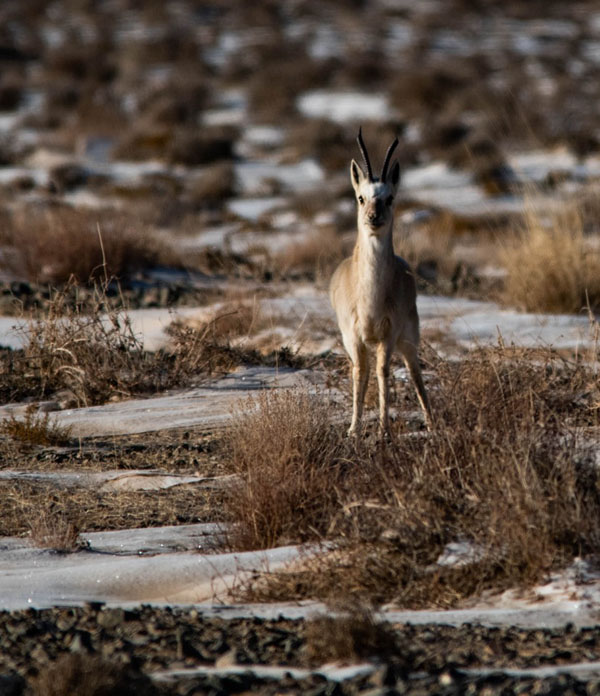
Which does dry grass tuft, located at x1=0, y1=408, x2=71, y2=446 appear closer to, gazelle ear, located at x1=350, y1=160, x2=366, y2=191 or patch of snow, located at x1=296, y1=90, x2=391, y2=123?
gazelle ear, located at x1=350, y1=160, x2=366, y2=191

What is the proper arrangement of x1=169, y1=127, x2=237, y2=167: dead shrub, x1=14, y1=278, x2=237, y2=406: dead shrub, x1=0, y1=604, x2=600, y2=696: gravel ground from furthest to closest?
x1=169, y1=127, x2=237, y2=167: dead shrub < x1=14, y1=278, x2=237, y2=406: dead shrub < x1=0, y1=604, x2=600, y2=696: gravel ground

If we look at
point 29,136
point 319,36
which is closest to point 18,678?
point 29,136

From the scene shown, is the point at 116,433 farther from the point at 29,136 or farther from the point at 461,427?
the point at 29,136

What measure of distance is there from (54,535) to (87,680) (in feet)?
5.98

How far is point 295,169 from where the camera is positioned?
2239 cm

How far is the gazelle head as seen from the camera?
618 centimetres

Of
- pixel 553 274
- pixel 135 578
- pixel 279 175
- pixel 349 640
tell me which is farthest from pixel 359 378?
pixel 279 175

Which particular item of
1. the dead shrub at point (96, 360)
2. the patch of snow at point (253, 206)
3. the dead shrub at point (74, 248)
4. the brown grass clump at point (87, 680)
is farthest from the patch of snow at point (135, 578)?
the patch of snow at point (253, 206)

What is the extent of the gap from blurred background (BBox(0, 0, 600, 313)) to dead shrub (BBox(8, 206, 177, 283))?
3 centimetres

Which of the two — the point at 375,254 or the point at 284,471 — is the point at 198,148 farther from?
the point at 284,471

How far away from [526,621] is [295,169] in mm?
18728

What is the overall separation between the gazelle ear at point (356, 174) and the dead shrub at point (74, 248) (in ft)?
14.8

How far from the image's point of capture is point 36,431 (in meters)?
7.19

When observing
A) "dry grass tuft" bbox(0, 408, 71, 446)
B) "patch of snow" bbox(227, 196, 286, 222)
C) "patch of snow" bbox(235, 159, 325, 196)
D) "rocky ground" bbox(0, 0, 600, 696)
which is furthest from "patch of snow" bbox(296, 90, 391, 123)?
"dry grass tuft" bbox(0, 408, 71, 446)
